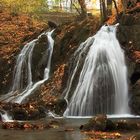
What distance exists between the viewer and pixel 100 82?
59.4ft

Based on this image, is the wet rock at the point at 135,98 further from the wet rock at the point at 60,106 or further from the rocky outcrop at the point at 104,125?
the rocky outcrop at the point at 104,125

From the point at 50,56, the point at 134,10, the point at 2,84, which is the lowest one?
the point at 2,84

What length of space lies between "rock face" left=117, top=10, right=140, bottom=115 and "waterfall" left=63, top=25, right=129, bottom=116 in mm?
260

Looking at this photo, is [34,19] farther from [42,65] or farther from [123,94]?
[123,94]

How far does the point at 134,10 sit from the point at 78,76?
6271 mm

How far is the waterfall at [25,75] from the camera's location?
20.7m

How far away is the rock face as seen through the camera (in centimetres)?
1691

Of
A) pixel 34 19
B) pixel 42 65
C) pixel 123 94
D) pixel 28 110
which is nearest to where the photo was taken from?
pixel 28 110

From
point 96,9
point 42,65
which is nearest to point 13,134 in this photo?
point 42,65

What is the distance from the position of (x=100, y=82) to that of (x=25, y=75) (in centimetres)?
Result: 595

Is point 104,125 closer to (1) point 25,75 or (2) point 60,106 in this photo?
(2) point 60,106

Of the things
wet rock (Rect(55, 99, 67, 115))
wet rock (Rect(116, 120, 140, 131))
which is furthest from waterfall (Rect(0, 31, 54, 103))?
wet rock (Rect(116, 120, 140, 131))

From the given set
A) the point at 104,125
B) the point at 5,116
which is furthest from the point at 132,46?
the point at 104,125

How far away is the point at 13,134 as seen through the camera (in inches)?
441
